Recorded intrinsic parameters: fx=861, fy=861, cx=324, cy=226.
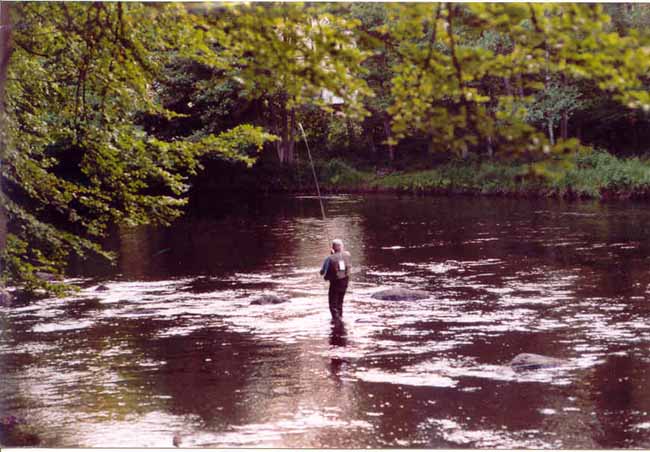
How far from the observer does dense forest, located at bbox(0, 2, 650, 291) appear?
19.3 feet

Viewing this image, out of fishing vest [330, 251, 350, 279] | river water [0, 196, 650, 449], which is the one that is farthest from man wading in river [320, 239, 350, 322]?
river water [0, 196, 650, 449]

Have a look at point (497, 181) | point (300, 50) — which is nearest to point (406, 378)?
point (300, 50)

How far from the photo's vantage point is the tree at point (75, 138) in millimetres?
9891

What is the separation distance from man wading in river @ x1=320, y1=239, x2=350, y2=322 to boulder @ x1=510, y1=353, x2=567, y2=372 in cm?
444

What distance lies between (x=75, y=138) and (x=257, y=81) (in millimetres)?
4666

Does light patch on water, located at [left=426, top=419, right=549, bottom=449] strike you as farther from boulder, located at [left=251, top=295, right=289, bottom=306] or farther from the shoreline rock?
the shoreline rock

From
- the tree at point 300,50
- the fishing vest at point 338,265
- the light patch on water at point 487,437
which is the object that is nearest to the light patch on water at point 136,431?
the light patch on water at point 487,437

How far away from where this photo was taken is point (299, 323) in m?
16.5

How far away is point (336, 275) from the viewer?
16.1 metres

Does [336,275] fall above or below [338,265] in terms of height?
below

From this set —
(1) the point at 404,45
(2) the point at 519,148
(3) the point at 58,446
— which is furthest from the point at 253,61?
(3) the point at 58,446

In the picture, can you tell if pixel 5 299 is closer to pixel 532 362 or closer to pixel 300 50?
pixel 532 362

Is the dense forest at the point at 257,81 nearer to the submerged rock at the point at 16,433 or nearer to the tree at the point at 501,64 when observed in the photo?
the tree at the point at 501,64

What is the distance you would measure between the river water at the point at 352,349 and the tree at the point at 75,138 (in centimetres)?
228
